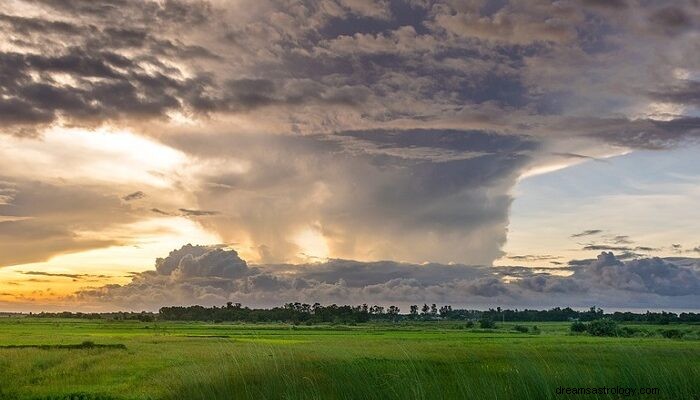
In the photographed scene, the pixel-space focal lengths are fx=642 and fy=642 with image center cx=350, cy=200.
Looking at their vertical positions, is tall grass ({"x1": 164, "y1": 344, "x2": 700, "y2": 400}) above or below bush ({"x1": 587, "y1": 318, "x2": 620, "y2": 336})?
below

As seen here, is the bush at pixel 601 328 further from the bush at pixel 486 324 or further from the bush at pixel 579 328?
the bush at pixel 486 324

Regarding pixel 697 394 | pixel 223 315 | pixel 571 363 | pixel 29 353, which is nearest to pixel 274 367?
pixel 571 363

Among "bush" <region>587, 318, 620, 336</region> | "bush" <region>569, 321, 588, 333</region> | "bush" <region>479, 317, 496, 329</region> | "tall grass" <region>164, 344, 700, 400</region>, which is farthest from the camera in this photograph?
"bush" <region>479, 317, 496, 329</region>

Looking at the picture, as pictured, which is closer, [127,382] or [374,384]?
[374,384]

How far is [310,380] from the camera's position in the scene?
7.82 meters

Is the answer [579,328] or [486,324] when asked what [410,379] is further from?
[486,324]

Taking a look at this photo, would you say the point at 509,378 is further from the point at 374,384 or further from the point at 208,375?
the point at 208,375

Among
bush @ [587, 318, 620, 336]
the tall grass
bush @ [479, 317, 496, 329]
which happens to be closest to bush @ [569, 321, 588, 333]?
bush @ [587, 318, 620, 336]

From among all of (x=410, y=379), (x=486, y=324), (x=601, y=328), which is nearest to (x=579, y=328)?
(x=601, y=328)

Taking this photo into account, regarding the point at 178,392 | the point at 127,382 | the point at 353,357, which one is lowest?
the point at 127,382

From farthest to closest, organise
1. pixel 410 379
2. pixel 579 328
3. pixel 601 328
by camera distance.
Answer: pixel 579 328
pixel 601 328
pixel 410 379

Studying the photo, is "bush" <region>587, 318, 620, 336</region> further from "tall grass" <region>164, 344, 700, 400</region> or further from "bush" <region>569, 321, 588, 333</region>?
"tall grass" <region>164, 344, 700, 400</region>

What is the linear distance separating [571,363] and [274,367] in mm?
4019

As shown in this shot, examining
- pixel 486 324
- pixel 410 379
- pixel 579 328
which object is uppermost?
pixel 486 324
